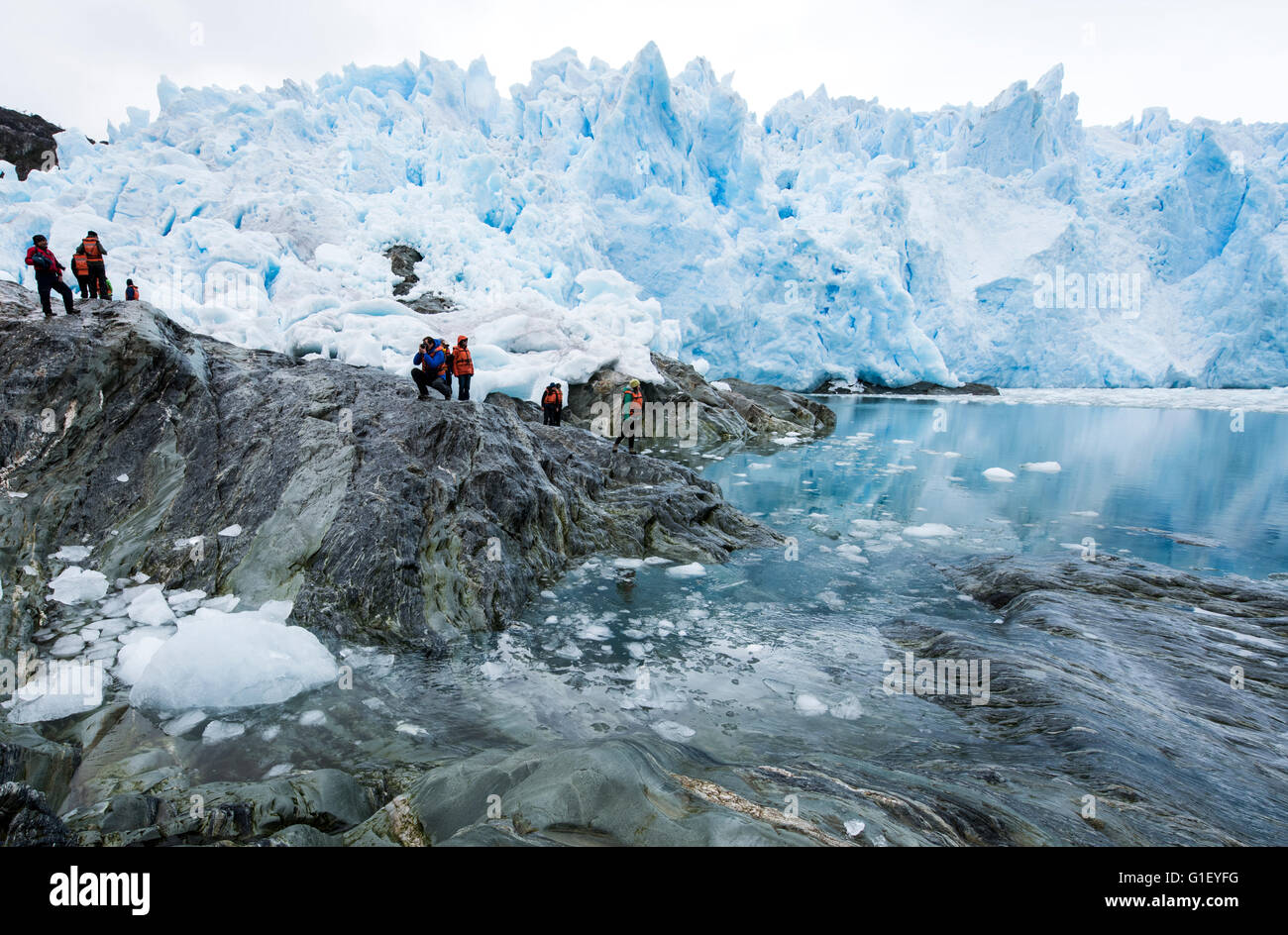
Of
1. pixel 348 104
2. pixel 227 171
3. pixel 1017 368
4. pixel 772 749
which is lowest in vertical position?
pixel 772 749

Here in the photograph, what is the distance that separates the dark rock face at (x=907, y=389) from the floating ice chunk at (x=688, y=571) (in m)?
42.2

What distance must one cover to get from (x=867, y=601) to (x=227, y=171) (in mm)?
38843

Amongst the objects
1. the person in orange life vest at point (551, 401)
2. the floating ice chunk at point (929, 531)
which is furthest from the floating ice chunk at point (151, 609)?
the floating ice chunk at point (929, 531)

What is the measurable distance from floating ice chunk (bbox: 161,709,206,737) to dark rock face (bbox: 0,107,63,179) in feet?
158

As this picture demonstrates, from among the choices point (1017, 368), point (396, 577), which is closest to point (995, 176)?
point (1017, 368)

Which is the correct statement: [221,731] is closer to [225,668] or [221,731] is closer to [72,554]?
[225,668]

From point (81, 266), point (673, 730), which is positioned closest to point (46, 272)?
point (81, 266)

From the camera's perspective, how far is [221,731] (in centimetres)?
452

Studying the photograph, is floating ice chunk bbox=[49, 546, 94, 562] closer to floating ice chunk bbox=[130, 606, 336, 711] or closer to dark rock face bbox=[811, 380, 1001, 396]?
floating ice chunk bbox=[130, 606, 336, 711]

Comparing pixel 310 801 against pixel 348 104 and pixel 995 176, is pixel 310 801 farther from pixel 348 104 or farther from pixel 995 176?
pixel 995 176

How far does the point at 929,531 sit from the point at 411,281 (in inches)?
1060

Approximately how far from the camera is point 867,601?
8.66 meters

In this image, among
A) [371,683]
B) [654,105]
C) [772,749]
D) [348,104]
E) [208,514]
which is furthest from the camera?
[654,105]

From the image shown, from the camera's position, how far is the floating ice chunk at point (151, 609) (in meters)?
5.89
